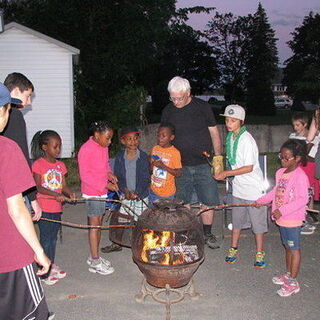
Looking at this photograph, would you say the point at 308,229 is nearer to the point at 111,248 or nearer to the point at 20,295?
the point at 111,248

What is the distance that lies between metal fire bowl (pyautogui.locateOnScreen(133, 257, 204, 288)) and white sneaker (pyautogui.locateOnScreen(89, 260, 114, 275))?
115 cm

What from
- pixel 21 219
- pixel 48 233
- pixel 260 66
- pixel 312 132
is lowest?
pixel 48 233

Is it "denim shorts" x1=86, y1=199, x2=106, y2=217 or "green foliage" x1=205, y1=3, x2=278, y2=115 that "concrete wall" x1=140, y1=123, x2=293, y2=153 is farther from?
"green foliage" x1=205, y1=3, x2=278, y2=115

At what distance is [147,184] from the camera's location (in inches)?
205

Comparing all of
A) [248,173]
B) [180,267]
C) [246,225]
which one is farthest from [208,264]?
[180,267]

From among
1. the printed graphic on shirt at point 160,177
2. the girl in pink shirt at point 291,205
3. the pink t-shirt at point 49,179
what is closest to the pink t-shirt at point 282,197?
the girl in pink shirt at point 291,205

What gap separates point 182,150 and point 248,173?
99cm

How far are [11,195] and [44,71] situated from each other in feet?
35.5

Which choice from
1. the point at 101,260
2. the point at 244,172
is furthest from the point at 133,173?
the point at 244,172

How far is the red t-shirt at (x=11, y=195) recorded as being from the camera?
7.93ft

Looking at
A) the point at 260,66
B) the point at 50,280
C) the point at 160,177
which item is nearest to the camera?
the point at 50,280

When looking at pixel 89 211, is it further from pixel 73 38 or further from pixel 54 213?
pixel 73 38

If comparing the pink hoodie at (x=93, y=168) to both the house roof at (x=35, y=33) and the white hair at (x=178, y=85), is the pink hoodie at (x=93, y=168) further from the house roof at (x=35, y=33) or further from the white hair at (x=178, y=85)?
the house roof at (x=35, y=33)

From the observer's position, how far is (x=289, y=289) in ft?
14.2
